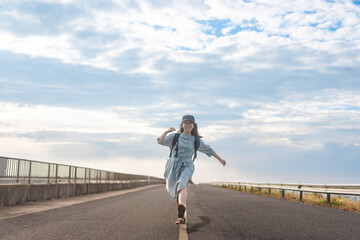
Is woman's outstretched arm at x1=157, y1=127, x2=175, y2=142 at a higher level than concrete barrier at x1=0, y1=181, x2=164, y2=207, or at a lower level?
higher

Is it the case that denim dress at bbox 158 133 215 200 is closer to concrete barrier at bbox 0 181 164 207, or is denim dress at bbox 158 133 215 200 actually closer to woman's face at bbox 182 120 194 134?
woman's face at bbox 182 120 194 134

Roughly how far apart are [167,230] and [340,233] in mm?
2829

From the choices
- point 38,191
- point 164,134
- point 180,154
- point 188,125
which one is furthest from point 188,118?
point 38,191

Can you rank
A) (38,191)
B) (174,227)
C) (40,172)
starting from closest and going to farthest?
(174,227), (38,191), (40,172)

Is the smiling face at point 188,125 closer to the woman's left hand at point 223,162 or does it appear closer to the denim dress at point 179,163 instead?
the denim dress at point 179,163

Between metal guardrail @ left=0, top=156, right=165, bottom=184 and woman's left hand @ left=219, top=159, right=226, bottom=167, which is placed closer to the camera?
woman's left hand @ left=219, top=159, right=226, bottom=167

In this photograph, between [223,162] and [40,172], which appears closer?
[223,162]

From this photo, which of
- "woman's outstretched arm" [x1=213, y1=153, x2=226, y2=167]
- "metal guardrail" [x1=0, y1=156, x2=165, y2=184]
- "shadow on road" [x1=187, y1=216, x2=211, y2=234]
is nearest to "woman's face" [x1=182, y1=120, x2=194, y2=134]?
"woman's outstretched arm" [x1=213, y1=153, x2=226, y2=167]

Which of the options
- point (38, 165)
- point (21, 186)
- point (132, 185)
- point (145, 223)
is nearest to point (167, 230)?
point (145, 223)

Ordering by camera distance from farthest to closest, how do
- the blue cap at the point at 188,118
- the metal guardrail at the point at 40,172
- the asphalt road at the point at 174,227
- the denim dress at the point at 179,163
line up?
the metal guardrail at the point at 40,172
the blue cap at the point at 188,118
the denim dress at the point at 179,163
the asphalt road at the point at 174,227

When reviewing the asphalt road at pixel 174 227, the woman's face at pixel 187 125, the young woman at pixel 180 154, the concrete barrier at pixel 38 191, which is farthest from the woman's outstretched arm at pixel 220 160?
the concrete barrier at pixel 38 191

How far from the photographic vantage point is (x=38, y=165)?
16.5 meters

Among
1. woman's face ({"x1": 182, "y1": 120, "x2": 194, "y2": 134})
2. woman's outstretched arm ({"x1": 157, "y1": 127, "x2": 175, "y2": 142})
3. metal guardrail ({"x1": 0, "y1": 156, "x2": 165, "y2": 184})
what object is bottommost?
metal guardrail ({"x1": 0, "y1": 156, "x2": 165, "y2": 184})

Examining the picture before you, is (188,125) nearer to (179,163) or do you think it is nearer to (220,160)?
(179,163)
